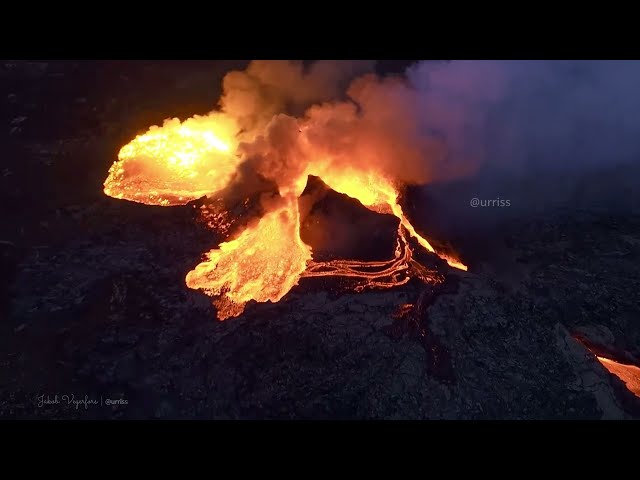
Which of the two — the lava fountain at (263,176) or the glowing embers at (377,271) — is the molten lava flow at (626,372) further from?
the glowing embers at (377,271)

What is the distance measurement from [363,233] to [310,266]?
1.93 metres

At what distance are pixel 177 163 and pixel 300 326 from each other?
27.2 feet

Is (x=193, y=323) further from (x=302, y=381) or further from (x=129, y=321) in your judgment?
(x=302, y=381)

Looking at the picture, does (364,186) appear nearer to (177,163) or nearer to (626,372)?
(177,163)

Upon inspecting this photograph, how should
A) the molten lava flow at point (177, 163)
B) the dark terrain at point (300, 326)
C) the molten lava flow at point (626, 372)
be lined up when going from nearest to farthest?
the dark terrain at point (300, 326)
the molten lava flow at point (626, 372)
the molten lava flow at point (177, 163)

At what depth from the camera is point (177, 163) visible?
1688 centimetres

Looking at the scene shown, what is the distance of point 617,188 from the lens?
17.2 meters

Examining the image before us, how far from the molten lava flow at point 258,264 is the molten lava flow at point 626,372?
28.5ft

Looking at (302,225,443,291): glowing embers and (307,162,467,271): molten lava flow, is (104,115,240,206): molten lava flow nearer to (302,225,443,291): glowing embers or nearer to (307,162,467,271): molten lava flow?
(307,162,467,271): molten lava flow

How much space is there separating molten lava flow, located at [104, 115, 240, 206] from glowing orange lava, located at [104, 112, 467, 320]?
0.03m

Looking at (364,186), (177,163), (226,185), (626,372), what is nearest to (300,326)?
(226,185)

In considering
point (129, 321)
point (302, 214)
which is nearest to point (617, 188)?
point (302, 214)

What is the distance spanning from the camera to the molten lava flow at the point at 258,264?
12898mm

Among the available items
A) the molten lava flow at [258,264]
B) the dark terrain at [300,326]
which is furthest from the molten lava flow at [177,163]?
the molten lava flow at [258,264]
